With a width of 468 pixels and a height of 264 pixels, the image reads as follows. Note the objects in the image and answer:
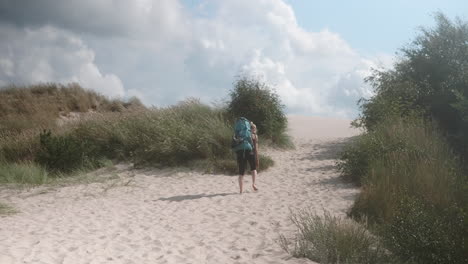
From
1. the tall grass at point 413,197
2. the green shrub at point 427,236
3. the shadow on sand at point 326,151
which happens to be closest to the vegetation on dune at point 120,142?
the shadow on sand at point 326,151

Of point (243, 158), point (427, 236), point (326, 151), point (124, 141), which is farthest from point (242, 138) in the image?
point (326, 151)

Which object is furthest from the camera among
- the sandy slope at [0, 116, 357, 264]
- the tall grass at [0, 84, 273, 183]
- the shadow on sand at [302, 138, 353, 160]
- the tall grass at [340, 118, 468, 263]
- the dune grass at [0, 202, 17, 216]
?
the shadow on sand at [302, 138, 353, 160]

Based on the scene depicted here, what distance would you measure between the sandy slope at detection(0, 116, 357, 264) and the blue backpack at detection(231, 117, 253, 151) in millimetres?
1132

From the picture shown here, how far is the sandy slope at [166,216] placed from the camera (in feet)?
21.0

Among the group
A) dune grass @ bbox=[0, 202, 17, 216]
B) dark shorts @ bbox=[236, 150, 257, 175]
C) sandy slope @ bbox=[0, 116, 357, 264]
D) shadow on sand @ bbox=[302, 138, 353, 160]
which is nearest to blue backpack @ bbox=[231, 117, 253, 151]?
dark shorts @ bbox=[236, 150, 257, 175]

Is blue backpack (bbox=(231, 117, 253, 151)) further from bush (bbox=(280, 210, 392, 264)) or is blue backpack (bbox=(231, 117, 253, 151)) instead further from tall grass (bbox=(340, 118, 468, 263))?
bush (bbox=(280, 210, 392, 264))

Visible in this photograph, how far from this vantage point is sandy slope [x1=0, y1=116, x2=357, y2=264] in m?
6.39

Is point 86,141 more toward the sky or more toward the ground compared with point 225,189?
more toward the sky

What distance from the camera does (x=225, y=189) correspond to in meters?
11.5

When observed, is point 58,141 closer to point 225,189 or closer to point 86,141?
point 86,141

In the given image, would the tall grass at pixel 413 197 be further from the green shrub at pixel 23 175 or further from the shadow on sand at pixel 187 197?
the green shrub at pixel 23 175

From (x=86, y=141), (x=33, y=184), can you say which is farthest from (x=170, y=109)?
(x=33, y=184)

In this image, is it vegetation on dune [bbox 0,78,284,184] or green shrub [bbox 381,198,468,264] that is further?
vegetation on dune [bbox 0,78,284,184]

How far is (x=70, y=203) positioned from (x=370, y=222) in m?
6.63
